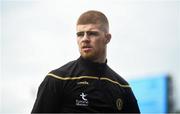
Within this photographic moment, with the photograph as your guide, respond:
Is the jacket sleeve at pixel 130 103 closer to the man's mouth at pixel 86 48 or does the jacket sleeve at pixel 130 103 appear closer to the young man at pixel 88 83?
the young man at pixel 88 83

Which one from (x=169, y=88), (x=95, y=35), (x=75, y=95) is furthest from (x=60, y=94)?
(x=169, y=88)

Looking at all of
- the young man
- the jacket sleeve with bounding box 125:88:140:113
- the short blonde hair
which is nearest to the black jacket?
the young man

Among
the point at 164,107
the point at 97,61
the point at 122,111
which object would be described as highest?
the point at 97,61

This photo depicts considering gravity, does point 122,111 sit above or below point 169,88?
above

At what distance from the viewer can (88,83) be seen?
7141 millimetres

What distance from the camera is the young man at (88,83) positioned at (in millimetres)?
7020

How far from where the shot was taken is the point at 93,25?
23.7ft

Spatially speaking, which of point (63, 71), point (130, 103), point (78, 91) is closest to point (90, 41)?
point (63, 71)

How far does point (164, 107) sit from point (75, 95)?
1935 centimetres

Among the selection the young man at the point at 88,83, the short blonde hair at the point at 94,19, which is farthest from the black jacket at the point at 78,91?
the short blonde hair at the point at 94,19

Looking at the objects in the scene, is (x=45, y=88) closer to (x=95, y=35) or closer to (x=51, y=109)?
(x=51, y=109)

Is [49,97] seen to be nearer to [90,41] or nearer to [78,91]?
[78,91]

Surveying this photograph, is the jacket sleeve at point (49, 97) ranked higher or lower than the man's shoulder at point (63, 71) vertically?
lower

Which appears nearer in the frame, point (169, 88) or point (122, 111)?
point (122, 111)
